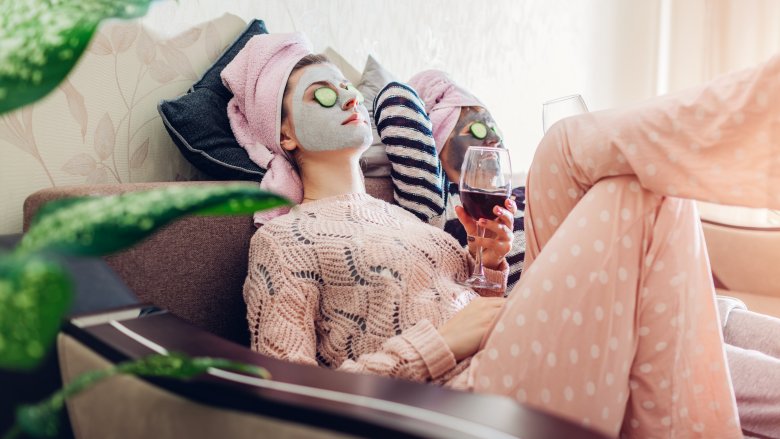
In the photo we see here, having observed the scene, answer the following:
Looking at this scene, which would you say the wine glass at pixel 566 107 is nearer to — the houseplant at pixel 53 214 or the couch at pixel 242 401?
the couch at pixel 242 401

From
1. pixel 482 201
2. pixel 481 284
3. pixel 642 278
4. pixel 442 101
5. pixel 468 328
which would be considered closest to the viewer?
pixel 642 278

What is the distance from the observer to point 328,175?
4.59 ft

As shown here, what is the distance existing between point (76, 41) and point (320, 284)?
821 millimetres

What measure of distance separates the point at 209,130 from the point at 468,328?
0.73 metres

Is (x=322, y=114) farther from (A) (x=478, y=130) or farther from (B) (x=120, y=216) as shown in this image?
(B) (x=120, y=216)

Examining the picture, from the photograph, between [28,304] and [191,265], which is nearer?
[28,304]

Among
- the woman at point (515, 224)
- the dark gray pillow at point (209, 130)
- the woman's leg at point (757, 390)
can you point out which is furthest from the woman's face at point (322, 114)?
the woman's leg at point (757, 390)

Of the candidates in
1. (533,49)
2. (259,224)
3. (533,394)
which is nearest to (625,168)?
(533,394)

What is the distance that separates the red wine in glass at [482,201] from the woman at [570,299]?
0.06 m

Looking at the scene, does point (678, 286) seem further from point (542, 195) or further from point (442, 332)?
point (442, 332)

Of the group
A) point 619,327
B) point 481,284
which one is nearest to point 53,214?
point 619,327

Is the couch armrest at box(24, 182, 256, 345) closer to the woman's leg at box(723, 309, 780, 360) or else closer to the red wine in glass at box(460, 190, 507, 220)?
the red wine in glass at box(460, 190, 507, 220)

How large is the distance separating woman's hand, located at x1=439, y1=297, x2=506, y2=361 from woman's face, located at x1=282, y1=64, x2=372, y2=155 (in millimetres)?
507

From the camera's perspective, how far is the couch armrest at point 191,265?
3.27 ft
